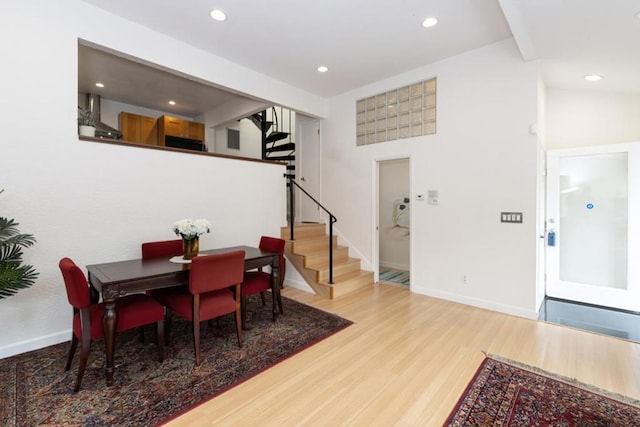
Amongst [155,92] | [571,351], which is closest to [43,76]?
[155,92]

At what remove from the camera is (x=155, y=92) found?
5.38 meters

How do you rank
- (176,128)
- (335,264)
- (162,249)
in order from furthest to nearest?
(176,128)
(335,264)
(162,249)

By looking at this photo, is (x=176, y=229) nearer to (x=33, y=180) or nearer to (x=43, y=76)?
(x=33, y=180)

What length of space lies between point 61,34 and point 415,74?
425cm

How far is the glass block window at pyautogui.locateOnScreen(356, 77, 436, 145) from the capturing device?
13.9 feet

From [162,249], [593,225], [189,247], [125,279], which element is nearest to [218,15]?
[189,247]

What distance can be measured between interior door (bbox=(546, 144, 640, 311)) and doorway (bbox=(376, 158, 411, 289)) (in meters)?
2.38

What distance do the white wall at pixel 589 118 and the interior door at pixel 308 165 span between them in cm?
374

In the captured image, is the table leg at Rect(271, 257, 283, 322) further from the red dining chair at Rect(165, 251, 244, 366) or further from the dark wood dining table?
the red dining chair at Rect(165, 251, 244, 366)

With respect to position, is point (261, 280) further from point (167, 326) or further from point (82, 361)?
point (82, 361)

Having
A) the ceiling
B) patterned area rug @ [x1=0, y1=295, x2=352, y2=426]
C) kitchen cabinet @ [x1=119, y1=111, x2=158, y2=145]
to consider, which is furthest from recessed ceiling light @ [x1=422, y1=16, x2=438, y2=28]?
kitchen cabinet @ [x1=119, y1=111, x2=158, y2=145]

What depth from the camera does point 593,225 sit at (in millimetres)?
3896

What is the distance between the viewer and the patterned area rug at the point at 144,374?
185 centimetres

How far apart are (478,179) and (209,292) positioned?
11.5ft
